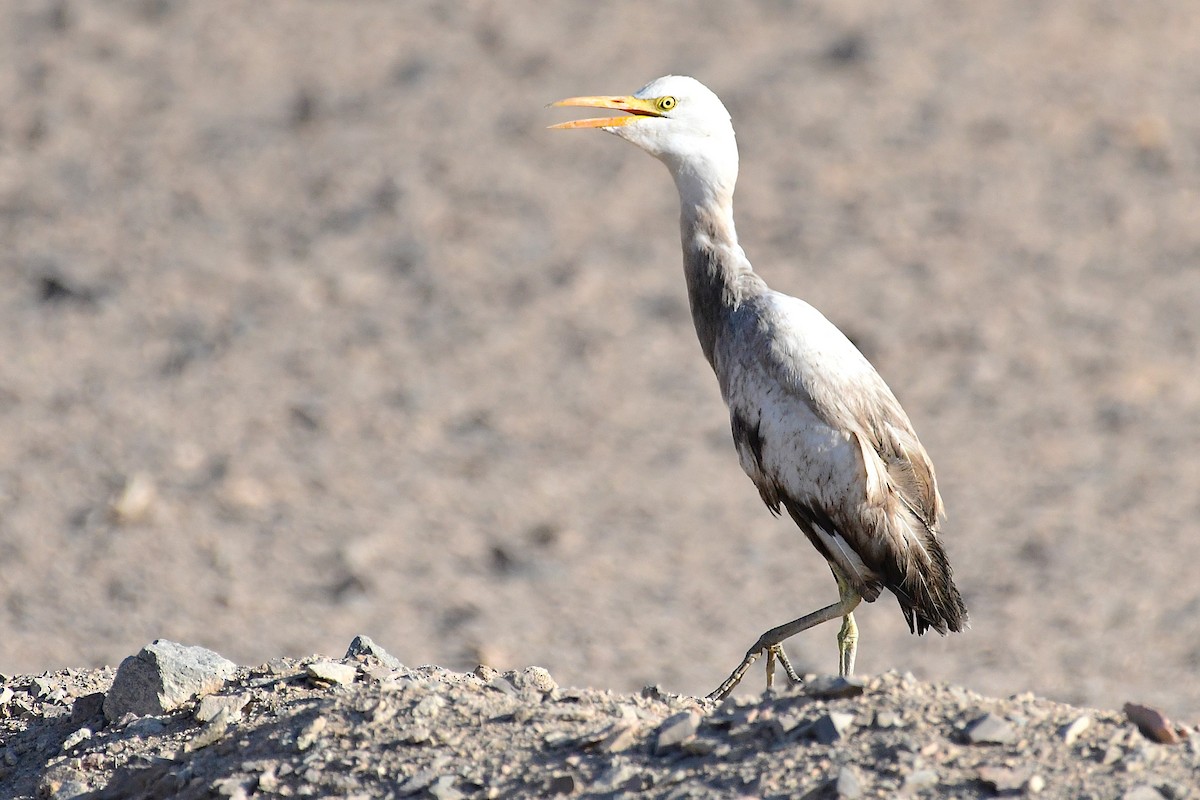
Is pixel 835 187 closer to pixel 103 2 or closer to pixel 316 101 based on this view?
pixel 316 101

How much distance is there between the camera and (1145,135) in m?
21.1

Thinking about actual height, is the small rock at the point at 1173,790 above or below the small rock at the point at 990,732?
below

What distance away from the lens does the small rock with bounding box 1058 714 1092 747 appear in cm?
595

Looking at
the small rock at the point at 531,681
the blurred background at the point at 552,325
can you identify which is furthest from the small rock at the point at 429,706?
the blurred background at the point at 552,325

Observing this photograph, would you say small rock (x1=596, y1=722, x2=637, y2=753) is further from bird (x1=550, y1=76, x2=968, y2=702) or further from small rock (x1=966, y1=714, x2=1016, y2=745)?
bird (x1=550, y1=76, x2=968, y2=702)

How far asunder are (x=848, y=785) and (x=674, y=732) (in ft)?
2.54

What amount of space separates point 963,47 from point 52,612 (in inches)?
533

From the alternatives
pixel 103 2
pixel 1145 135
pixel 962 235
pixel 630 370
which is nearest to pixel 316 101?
pixel 103 2

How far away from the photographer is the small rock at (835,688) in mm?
6281

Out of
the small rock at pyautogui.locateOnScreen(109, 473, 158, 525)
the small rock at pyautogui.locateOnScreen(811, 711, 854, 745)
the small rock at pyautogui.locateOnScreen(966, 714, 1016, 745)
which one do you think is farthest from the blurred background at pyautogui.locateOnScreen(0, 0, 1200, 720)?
the small rock at pyautogui.locateOnScreen(966, 714, 1016, 745)

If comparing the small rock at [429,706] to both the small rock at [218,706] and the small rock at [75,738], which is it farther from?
the small rock at [75,738]

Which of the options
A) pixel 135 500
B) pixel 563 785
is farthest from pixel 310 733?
pixel 135 500

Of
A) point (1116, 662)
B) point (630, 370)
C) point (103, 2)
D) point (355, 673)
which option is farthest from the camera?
point (103, 2)

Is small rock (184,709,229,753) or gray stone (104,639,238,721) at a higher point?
gray stone (104,639,238,721)
